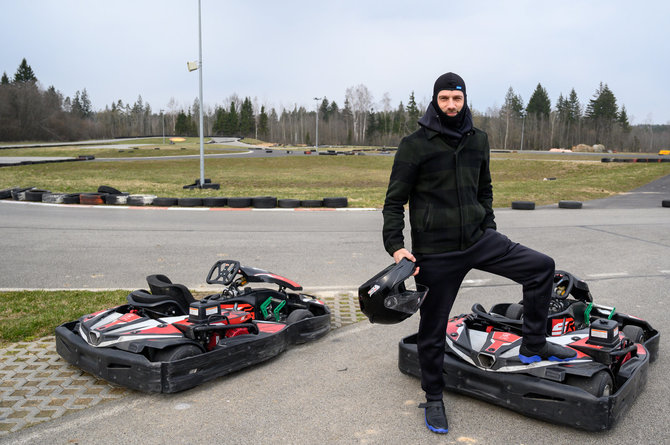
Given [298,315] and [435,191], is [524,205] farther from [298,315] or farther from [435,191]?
[435,191]

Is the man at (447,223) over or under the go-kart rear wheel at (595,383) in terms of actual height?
over

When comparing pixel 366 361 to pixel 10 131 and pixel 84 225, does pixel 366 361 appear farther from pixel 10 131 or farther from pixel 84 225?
pixel 10 131

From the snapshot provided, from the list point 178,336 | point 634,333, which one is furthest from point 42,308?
point 634,333

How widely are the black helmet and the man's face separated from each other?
0.90 m

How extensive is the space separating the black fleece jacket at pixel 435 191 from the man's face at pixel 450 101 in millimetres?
111

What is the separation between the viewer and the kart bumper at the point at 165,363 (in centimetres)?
363

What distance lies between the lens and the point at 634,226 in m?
12.3

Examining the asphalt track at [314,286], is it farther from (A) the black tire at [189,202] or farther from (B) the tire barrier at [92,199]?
(A) the black tire at [189,202]

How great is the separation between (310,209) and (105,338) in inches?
443

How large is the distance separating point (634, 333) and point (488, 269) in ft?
5.52

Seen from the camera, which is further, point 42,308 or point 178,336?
point 42,308

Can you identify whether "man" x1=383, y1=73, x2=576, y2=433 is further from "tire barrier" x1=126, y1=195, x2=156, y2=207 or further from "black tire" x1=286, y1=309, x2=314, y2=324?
"tire barrier" x1=126, y1=195, x2=156, y2=207

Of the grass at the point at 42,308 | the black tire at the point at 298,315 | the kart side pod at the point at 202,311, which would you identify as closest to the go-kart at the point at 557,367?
the black tire at the point at 298,315

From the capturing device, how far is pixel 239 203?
604 inches
